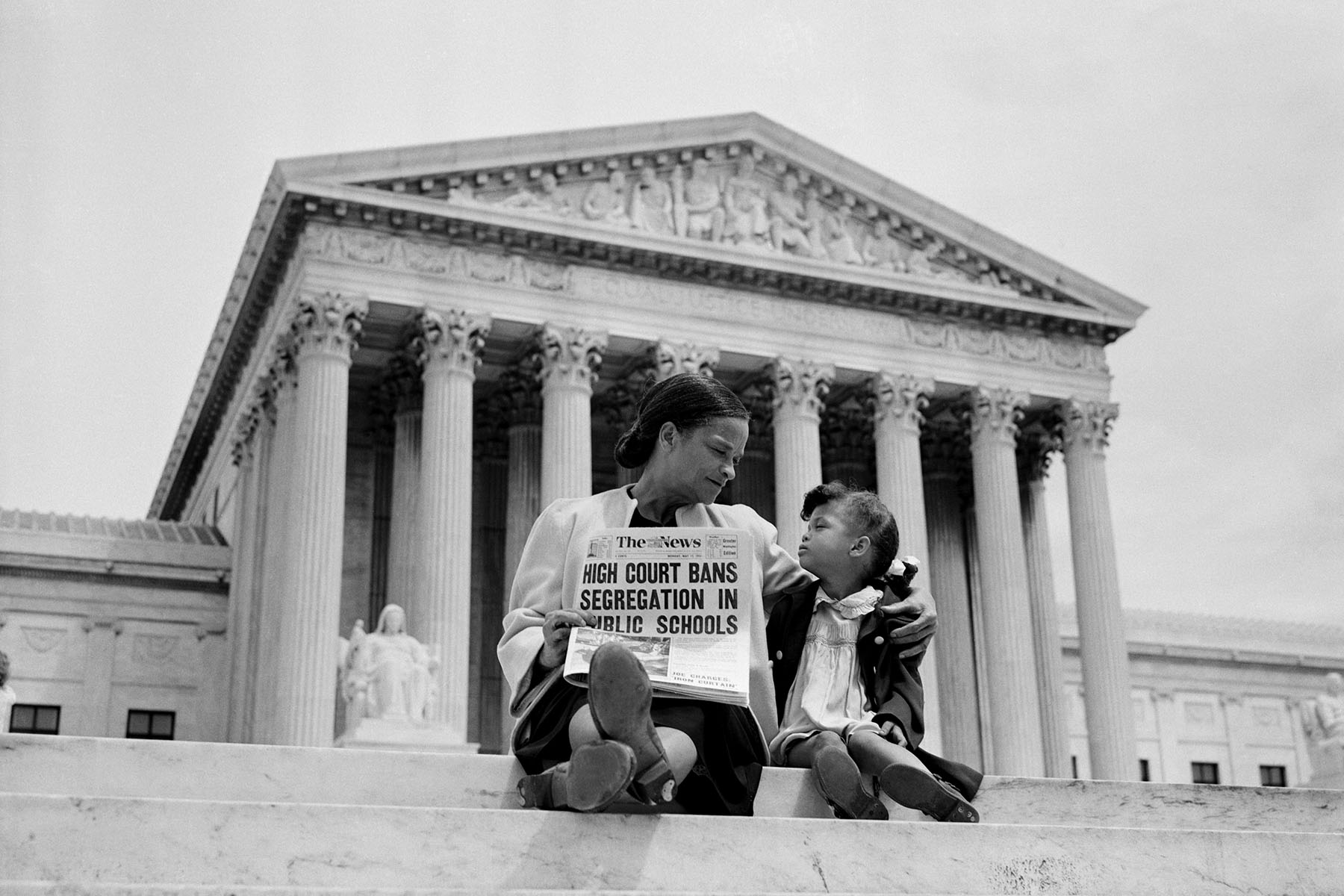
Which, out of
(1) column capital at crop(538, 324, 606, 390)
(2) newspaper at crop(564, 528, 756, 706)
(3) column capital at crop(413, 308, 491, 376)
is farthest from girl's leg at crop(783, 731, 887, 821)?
(1) column capital at crop(538, 324, 606, 390)

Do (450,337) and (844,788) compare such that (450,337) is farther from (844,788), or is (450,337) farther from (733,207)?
(844,788)

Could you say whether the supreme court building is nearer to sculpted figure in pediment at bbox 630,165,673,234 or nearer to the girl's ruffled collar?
sculpted figure in pediment at bbox 630,165,673,234

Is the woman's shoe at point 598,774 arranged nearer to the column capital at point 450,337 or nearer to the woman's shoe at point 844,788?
the woman's shoe at point 844,788

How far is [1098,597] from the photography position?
42906 mm

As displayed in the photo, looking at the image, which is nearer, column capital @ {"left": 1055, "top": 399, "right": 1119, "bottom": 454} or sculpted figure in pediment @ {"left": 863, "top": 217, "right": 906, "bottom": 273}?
sculpted figure in pediment @ {"left": 863, "top": 217, "right": 906, "bottom": 273}

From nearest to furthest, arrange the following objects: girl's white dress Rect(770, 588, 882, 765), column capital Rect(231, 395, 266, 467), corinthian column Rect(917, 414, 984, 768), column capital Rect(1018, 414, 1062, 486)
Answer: girl's white dress Rect(770, 588, 882, 765) < column capital Rect(231, 395, 266, 467) < corinthian column Rect(917, 414, 984, 768) < column capital Rect(1018, 414, 1062, 486)

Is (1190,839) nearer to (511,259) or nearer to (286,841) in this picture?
(286,841)

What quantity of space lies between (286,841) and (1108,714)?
125 feet

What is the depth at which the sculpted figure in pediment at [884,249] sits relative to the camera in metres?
43.0

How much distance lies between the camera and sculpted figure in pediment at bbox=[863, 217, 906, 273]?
42969 mm

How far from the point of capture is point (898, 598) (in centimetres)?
876

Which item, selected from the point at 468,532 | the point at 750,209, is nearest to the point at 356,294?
the point at 468,532

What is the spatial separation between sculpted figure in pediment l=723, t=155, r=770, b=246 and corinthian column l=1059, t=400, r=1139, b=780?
9.69m

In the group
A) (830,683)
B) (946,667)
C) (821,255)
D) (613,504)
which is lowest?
(830,683)
